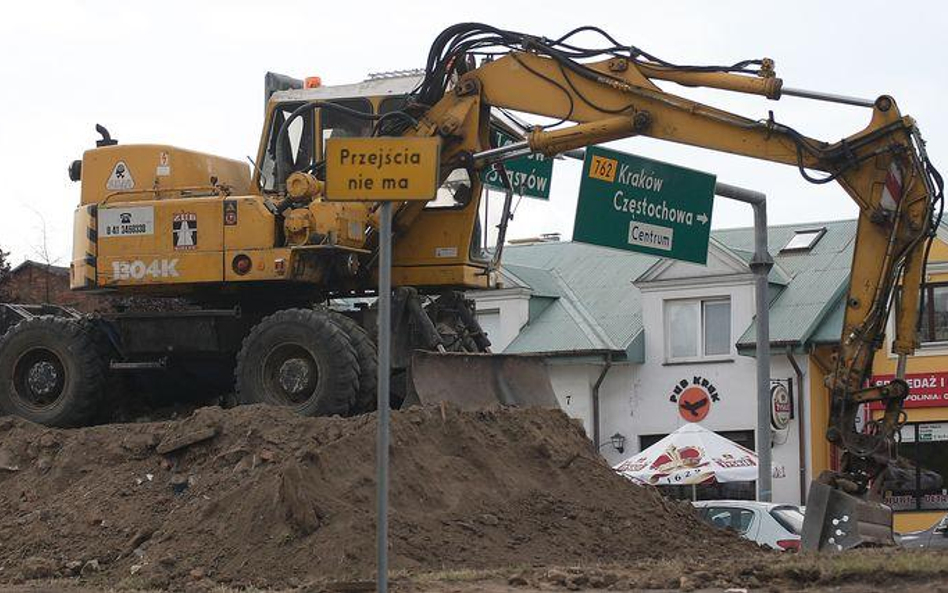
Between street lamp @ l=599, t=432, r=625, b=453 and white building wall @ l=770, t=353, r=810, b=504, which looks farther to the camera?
street lamp @ l=599, t=432, r=625, b=453

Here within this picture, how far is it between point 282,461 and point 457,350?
142 inches

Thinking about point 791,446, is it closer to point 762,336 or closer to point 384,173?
point 762,336

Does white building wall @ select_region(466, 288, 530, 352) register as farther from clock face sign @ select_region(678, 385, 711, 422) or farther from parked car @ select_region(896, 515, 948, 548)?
parked car @ select_region(896, 515, 948, 548)

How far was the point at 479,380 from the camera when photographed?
59.4ft

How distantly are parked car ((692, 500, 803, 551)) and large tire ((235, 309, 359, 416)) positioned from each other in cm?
542

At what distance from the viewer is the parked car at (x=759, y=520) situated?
827 inches

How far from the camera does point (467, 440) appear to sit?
16984 millimetres

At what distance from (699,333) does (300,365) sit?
25.0m

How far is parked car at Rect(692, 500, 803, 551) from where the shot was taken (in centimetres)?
2102

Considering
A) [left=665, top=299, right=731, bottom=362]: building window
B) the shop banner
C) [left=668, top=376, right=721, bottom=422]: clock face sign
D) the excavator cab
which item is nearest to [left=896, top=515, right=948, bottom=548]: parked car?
the excavator cab

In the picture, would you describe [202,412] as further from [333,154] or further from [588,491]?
[333,154]

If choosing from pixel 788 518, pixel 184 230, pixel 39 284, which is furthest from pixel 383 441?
pixel 39 284

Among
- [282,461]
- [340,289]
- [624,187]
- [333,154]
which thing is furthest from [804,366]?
[333,154]

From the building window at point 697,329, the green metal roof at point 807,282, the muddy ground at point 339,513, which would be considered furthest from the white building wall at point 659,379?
the muddy ground at point 339,513
